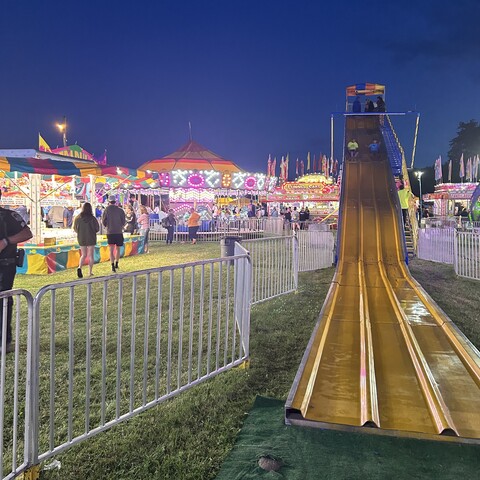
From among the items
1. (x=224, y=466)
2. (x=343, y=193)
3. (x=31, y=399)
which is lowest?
(x=224, y=466)

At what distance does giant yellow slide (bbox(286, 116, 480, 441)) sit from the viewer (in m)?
3.43

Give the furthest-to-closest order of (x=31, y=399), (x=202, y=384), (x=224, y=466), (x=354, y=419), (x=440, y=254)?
1. (x=440, y=254)
2. (x=202, y=384)
3. (x=354, y=419)
4. (x=224, y=466)
5. (x=31, y=399)

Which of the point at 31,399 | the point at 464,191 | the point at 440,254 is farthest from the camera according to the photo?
the point at 464,191

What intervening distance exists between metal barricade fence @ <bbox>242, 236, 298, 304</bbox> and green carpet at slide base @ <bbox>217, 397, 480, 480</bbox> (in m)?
4.41

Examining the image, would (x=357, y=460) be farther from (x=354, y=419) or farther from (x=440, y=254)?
(x=440, y=254)

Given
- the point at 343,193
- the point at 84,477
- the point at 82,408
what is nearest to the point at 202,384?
the point at 82,408

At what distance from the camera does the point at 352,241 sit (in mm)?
13359

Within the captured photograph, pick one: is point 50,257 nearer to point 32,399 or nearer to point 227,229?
point 32,399

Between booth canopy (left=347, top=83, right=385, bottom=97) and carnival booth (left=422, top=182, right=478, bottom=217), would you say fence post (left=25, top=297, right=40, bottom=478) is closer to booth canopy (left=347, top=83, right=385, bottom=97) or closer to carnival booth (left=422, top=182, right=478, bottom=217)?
booth canopy (left=347, top=83, right=385, bottom=97)

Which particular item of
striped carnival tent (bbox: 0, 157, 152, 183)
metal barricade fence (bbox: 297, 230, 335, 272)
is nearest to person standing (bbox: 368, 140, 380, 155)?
metal barricade fence (bbox: 297, 230, 335, 272)

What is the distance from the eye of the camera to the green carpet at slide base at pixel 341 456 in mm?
2748

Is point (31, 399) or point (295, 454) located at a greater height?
point (31, 399)

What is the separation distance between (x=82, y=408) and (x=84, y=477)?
1.02 metres

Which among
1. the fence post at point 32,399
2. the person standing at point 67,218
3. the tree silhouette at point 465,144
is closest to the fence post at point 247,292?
the fence post at point 32,399
